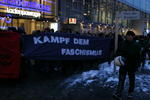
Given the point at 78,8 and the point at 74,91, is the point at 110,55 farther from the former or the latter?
the point at 78,8

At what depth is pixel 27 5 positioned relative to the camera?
21.1 meters

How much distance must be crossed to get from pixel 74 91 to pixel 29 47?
7.38 feet

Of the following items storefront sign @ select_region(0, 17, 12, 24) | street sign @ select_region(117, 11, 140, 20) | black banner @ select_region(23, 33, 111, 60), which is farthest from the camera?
storefront sign @ select_region(0, 17, 12, 24)

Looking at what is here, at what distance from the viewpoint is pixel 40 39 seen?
8859 mm

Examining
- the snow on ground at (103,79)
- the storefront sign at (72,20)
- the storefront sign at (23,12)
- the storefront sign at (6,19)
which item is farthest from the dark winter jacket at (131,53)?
the storefront sign at (72,20)

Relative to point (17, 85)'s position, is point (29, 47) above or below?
above

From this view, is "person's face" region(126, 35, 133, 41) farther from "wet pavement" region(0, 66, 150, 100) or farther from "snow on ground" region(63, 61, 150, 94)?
"snow on ground" region(63, 61, 150, 94)

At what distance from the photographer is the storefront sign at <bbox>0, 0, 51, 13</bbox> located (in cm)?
1892

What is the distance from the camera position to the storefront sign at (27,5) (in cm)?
1892

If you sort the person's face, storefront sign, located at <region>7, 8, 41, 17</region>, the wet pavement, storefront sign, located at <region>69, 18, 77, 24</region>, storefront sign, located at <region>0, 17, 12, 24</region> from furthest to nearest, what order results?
storefront sign, located at <region>69, 18, 77, 24</region>, storefront sign, located at <region>7, 8, 41, 17</region>, storefront sign, located at <region>0, 17, 12, 24</region>, the wet pavement, the person's face

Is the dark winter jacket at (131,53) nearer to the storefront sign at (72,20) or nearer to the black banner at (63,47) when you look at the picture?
the black banner at (63,47)

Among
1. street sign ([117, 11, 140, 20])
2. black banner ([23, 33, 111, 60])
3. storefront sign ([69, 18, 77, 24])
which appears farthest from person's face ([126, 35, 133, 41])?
storefront sign ([69, 18, 77, 24])

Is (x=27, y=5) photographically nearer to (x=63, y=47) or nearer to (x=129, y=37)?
(x=63, y=47)

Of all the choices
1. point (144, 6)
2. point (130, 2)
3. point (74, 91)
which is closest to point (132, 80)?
point (74, 91)
